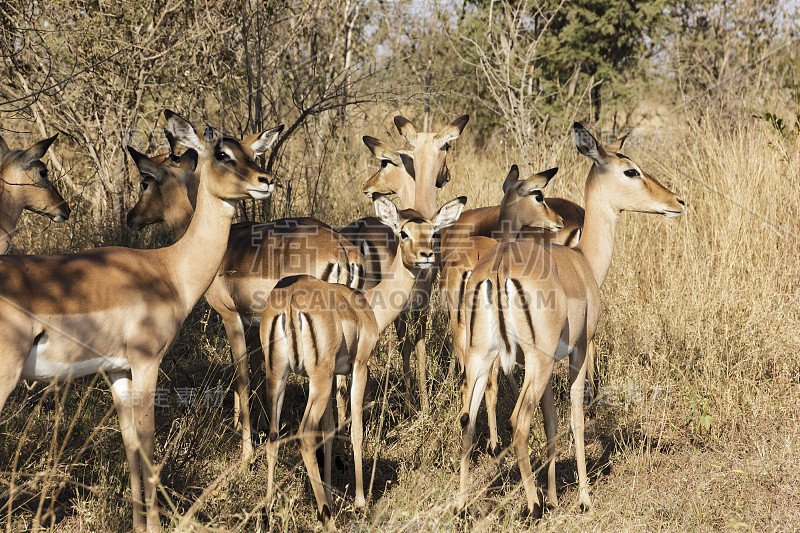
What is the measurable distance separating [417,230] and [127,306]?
159 cm

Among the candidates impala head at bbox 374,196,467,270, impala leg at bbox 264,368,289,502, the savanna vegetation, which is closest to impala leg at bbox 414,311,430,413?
the savanna vegetation

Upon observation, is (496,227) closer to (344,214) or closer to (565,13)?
(344,214)

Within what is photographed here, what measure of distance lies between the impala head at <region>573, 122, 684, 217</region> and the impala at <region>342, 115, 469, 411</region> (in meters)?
1.21

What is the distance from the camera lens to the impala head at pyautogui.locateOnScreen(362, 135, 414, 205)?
6109 mm

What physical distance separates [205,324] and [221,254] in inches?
81.4

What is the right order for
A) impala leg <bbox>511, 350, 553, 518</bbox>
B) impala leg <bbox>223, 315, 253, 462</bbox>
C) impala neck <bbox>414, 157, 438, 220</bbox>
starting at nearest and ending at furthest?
1. impala leg <bbox>511, 350, 553, 518</bbox>
2. impala leg <bbox>223, 315, 253, 462</bbox>
3. impala neck <bbox>414, 157, 438, 220</bbox>

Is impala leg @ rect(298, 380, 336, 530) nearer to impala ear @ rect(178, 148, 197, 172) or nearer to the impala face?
impala ear @ rect(178, 148, 197, 172)

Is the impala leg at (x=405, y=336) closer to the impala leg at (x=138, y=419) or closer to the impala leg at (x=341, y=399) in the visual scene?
the impala leg at (x=341, y=399)

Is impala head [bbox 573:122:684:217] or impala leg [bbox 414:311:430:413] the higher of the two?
impala head [bbox 573:122:684:217]

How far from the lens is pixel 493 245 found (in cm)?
485

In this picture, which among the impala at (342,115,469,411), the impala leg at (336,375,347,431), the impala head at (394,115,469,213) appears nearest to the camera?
the impala leg at (336,375,347,431)

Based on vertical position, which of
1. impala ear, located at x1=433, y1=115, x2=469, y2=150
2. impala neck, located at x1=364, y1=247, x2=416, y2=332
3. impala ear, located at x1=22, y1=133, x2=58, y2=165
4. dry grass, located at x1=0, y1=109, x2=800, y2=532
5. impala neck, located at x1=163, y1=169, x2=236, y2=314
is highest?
impala ear, located at x1=433, y1=115, x2=469, y2=150

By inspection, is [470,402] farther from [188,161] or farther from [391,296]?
[188,161]

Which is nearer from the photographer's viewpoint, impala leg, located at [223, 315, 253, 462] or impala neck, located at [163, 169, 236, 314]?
impala neck, located at [163, 169, 236, 314]
